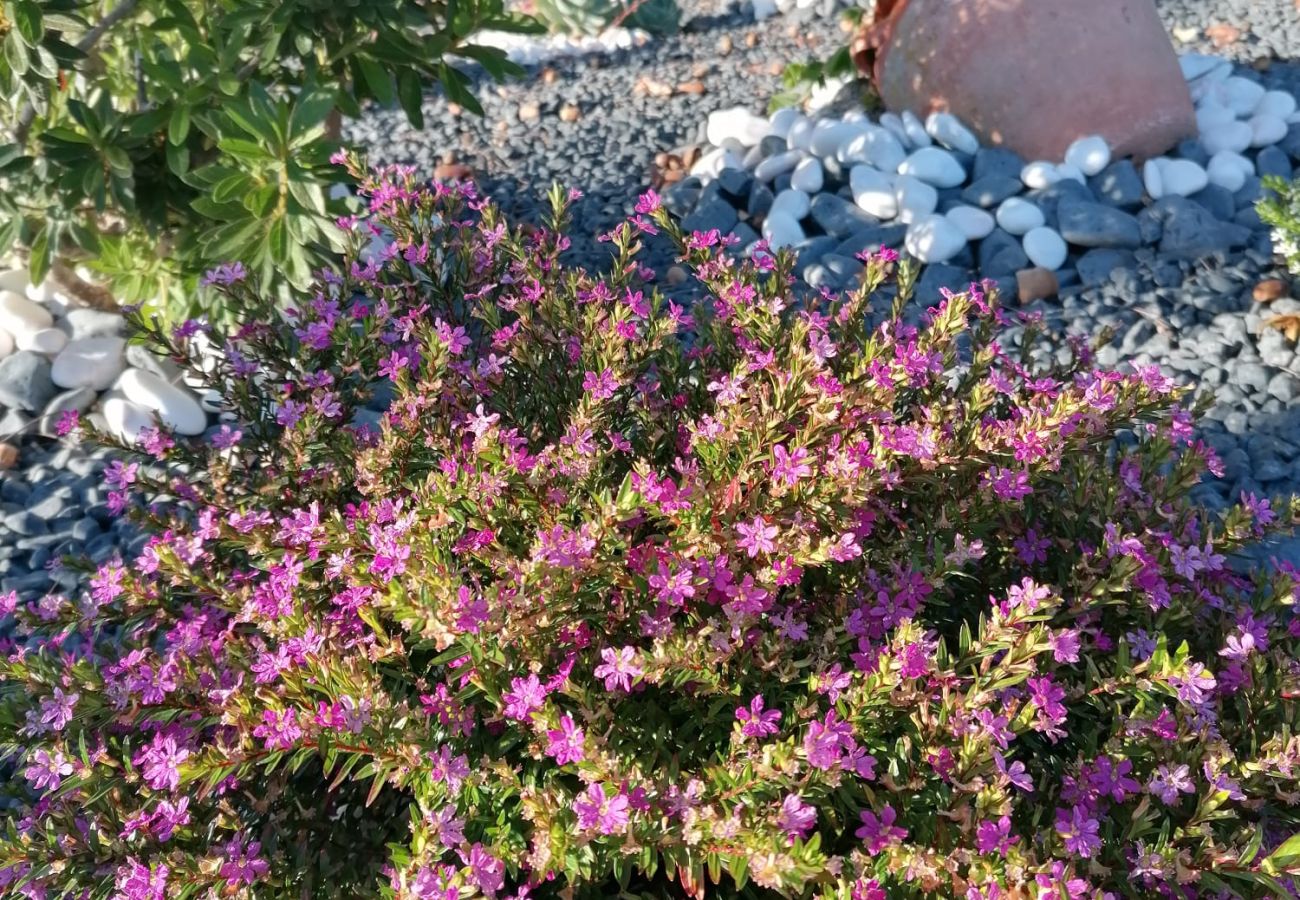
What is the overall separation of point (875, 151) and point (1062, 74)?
710mm

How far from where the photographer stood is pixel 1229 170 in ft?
11.8

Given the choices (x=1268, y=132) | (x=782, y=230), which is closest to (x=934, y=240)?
(x=782, y=230)

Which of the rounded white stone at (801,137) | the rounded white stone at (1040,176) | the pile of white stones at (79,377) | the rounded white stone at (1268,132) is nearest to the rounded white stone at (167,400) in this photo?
the pile of white stones at (79,377)

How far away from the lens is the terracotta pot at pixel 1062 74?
3.68 m

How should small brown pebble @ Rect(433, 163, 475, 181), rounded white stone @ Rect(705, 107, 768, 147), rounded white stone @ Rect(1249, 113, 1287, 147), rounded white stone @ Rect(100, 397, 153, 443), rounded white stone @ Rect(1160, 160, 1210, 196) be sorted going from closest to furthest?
rounded white stone @ Rect(100, 397, 153, 443)
rounded white stone @ Rect(1160, 160, 1210, 196)
rounded white stone @ Rect(1249, 113, 1287, 147)
rounded white stone @ Rect(705, 107, 768, 147)
small brown pebble @ Rect(433, 163, 475, 181)

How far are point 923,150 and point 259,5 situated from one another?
226cm

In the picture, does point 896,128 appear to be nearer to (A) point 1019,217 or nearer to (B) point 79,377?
(A) point 1019,217

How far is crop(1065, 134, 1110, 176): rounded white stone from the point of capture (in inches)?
142

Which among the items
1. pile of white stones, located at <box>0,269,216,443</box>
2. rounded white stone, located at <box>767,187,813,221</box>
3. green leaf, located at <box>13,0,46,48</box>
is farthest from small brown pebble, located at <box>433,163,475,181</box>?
green leaf, located at <box>13,0,46,48</box>

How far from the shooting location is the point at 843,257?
11.2 feet

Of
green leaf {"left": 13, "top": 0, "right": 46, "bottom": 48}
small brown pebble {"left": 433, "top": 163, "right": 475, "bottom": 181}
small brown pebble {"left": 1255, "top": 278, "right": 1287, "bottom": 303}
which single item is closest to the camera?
green leaf {"left": 13, "top": 0, "right": 46, "bottom": 48}

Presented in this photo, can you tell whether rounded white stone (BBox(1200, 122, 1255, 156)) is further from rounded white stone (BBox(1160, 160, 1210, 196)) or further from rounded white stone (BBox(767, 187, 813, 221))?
rounded white stone (BBox(767, 187, 813, 221))

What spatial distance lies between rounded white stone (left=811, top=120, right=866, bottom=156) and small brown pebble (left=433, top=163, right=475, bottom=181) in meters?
1.47

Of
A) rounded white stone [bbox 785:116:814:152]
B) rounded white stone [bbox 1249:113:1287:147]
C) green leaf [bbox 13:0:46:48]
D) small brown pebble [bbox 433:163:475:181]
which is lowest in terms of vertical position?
small brown pebble [bbox 433:163:475:181]
